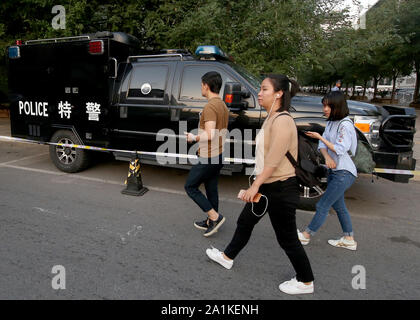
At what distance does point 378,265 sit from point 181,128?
325 cm

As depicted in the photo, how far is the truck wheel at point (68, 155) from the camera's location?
6.18 metres

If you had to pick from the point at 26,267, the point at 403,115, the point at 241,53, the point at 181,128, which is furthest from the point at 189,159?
the point at 241,53

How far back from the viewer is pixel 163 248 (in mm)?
3506

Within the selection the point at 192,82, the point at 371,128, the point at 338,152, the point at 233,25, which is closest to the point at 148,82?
the point at 192,82

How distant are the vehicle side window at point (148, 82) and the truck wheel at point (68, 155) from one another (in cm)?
156

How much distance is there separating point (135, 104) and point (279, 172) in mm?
3607

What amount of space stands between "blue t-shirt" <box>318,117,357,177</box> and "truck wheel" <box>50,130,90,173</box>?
181 inches

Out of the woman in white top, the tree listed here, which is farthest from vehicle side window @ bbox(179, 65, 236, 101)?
the tree

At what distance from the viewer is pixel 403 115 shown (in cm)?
439
